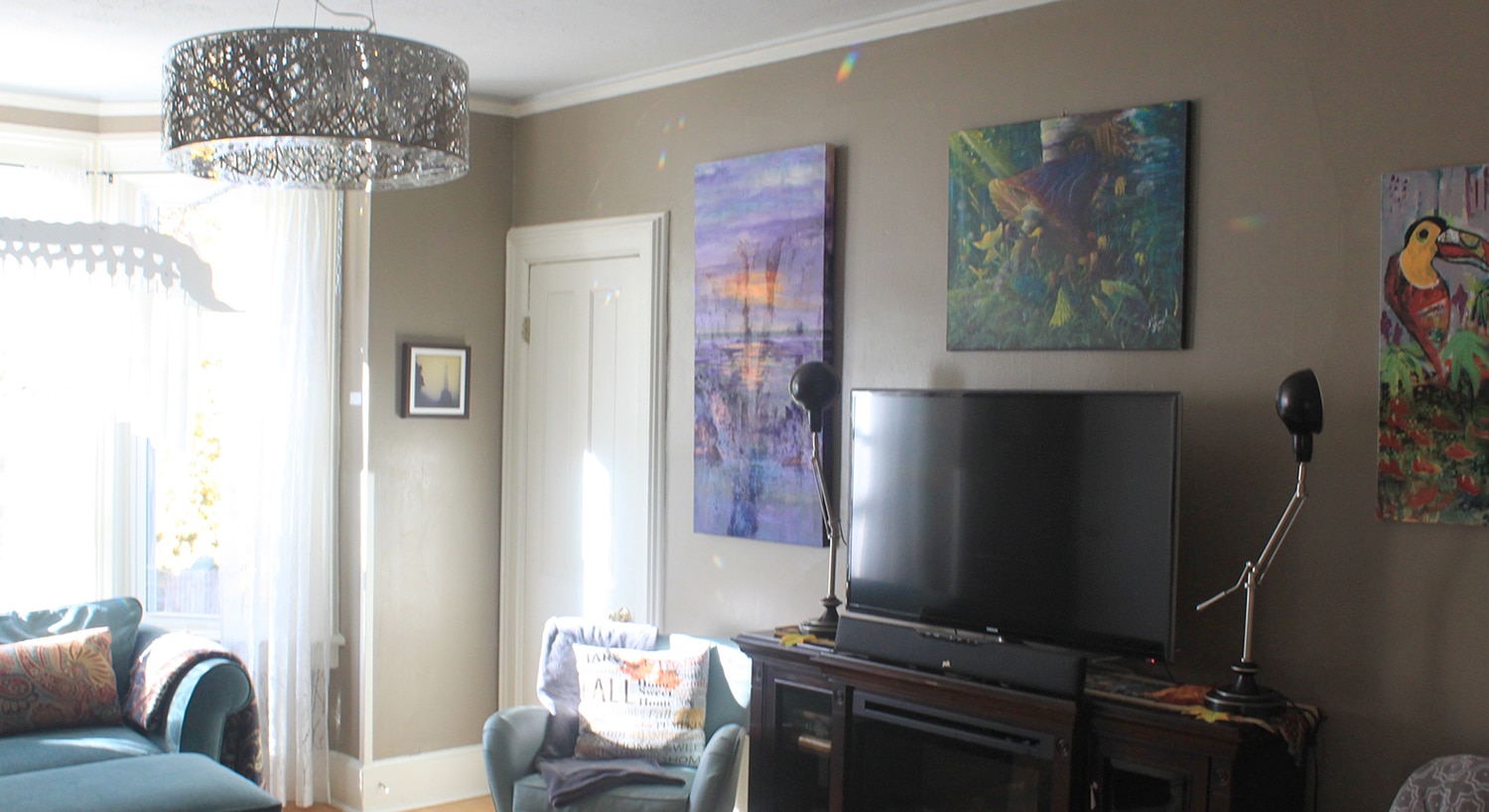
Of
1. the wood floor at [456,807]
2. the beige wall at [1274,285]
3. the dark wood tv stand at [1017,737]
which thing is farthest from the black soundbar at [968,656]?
the wood floor at [456,807]

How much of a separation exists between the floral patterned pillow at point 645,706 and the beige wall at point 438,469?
3.89 ft

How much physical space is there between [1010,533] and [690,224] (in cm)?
175

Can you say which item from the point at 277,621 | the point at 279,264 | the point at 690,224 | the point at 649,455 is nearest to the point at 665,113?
the point at 690,224

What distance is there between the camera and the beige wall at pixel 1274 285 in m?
2.89

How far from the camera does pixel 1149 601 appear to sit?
3.08 metres

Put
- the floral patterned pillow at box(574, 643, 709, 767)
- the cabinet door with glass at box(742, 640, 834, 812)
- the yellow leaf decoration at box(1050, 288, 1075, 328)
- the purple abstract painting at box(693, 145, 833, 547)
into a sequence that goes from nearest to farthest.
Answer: the yellow leaf decoration at box(1050, 288, 1075, 328)
the cabinet door with glass at box(742, 640, 834, 812)
the floral patterned pillow at box(574, 643, 709, 767)
the purple abstract painting at box(693, 145, 833, 547)

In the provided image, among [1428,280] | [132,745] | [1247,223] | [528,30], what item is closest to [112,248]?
[528,30]

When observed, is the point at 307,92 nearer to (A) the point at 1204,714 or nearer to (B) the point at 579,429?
(A) the point at 1204,714

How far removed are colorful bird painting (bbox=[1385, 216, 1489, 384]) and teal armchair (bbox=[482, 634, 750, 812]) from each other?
205 centimetres

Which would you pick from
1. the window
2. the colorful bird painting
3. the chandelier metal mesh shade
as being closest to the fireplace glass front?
the colorful bird painting

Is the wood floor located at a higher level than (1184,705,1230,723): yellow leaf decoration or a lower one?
lower

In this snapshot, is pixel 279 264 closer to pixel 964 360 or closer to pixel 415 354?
pixel 415 354

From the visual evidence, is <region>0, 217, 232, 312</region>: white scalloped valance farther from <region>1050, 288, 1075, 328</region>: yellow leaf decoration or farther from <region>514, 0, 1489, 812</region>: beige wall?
<region>1050, 288, 1075, 328</region>: yellow leaf decoration

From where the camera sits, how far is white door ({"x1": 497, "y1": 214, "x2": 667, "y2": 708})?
468cm
